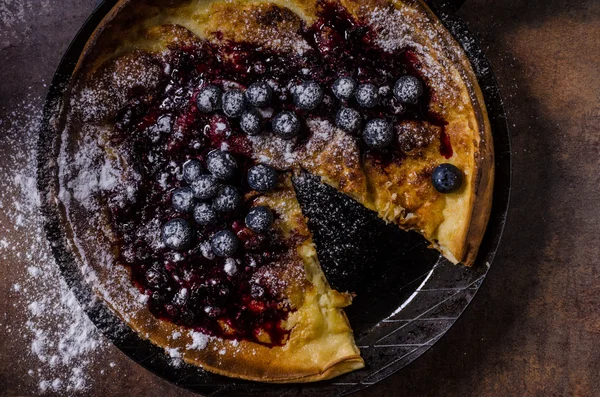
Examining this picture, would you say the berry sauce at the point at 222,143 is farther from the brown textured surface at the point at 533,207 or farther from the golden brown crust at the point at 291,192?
the brown textured surface at the point at 533,207

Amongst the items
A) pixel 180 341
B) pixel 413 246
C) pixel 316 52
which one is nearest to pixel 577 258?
pixel 413 246

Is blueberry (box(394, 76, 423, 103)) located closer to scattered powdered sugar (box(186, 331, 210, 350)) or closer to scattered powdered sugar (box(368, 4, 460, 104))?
scattered powdered sugar (box(368, 4, 460, 104))

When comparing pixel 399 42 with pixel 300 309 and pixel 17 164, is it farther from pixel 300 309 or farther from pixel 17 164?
pixel 17 164

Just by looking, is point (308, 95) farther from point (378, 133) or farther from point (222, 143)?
point (222, 143)

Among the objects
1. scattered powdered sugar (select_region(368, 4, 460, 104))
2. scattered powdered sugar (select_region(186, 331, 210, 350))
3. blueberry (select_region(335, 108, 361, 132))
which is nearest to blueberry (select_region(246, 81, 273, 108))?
blueberry (select_region(335, 108, 361, 132))

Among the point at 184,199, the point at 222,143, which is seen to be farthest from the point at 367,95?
the point at 184,199
